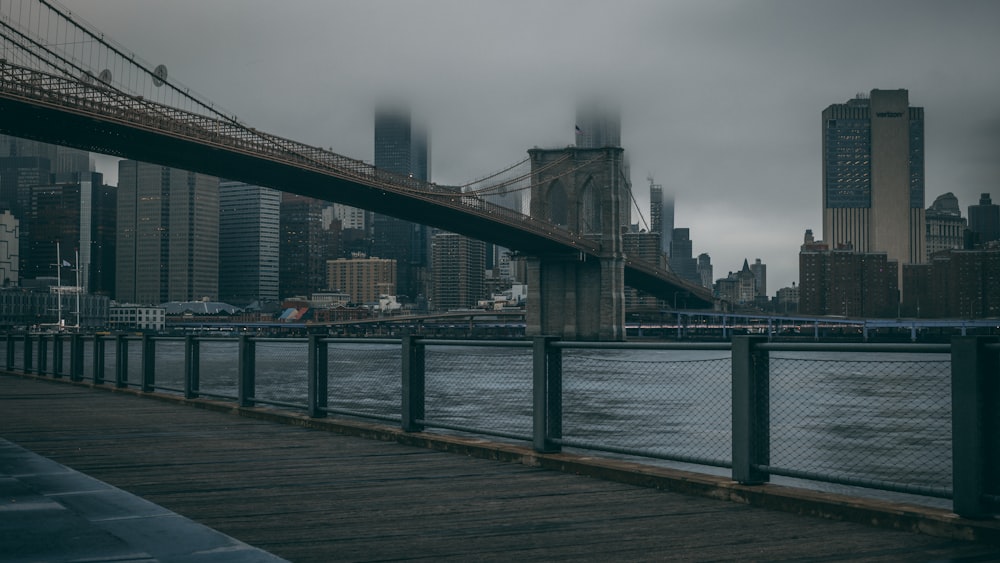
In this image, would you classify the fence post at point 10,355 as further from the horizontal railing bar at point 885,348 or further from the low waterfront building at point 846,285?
the low waterfront building at point 846,285

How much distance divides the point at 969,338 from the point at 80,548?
4149 mm

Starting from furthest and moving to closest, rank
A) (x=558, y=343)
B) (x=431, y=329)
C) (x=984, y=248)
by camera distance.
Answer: (x=984, y=248)
(x=431, y=329)
(x=558, y=343)

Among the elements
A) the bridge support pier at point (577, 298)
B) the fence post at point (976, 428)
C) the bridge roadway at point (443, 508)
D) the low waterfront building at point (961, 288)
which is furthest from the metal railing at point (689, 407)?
the low waterfront building at point (961, 288)

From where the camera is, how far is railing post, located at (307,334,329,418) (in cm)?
996

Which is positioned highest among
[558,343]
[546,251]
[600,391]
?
[546,251]

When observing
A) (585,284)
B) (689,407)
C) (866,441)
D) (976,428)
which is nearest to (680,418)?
(866,441)

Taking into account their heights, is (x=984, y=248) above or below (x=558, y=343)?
above

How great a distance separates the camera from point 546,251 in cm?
7525

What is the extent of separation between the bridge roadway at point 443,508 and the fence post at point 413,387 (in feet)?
0.73

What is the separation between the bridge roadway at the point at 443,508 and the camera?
4367 millimetres

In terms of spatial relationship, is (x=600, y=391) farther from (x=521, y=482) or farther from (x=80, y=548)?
(x=80, y=548)

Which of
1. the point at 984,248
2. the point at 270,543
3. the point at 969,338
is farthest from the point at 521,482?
the point at 984,248

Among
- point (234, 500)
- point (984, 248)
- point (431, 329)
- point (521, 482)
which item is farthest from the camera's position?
point (984, 248)

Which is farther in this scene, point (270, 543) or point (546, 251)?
point (546, 251)
